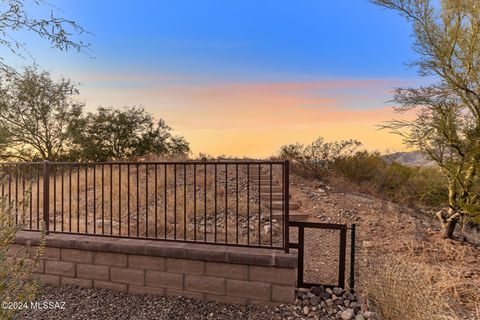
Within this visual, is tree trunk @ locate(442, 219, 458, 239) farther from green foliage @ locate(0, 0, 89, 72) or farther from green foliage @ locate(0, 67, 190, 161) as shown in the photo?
green foliage @ locate(0, 67, 190, 161)

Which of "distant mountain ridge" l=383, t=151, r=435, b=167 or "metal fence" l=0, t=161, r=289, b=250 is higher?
"distant mountain ridge" l=383, t=151, r=435, b=167

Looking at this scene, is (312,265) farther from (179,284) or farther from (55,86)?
(55,86)

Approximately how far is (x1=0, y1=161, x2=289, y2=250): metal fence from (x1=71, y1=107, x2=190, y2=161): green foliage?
4.45 metres

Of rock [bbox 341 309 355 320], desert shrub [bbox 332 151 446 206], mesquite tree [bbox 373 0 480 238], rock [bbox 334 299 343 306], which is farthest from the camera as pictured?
desert shrub [bbox 332 151 446 206]

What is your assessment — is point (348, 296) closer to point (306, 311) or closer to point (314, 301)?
point (314, 301)

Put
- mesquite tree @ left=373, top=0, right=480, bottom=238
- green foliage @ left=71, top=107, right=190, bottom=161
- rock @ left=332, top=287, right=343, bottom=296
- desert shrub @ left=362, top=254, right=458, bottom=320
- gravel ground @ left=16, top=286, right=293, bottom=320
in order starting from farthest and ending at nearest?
green foliage @ left=71, top=107, right=190, bottom=161 → mesquite tree @ left=373, top=0, right=480, bottom=238 → rock @ left=332, top=287, right=343, bottom=296 → gravel ground @ left=16, top=286, right=293, bottom=320 → desert shrub @ left=362, top=254, right=458, bottom=320

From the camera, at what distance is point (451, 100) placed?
6.60 m

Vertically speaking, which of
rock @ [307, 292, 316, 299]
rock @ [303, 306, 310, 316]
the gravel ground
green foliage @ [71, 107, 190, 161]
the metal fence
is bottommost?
the gravel ground

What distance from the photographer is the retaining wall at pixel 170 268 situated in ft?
11.0

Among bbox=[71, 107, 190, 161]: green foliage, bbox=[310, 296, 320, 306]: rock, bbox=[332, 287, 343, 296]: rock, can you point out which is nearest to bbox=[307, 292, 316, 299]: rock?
bbox=[310, 296, 320, 306]: rock

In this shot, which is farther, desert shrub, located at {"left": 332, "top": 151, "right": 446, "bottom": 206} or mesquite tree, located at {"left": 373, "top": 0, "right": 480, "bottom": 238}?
desert shrub, located at {"left": 332, "top": 151, "right": 446, "bottom": 206}

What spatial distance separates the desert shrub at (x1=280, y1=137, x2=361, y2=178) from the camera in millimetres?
12078

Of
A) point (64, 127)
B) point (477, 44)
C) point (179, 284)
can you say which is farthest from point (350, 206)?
point (64, 127)

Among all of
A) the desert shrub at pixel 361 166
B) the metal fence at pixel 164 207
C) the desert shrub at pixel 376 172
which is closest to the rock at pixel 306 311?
the metal fence at pixel 164 207
